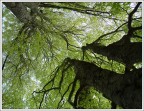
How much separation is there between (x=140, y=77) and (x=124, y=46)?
1038mm

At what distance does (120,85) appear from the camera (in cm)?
366

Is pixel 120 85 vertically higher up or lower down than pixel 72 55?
higher up

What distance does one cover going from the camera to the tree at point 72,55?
4.15 meters

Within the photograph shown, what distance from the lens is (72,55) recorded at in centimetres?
1005

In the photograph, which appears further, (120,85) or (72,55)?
(72,55)

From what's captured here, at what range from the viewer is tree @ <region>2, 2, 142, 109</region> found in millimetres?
4148

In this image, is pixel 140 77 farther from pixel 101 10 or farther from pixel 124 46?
pixel 101 10

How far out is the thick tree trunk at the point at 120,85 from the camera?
10.6 ft

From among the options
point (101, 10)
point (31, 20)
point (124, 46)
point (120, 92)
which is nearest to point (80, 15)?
point (101, 10)

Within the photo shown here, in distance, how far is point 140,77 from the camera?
338 centimetres

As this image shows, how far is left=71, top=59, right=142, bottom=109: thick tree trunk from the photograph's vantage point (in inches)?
128

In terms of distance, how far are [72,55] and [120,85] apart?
21.2 ft

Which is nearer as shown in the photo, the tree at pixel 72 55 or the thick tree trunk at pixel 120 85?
the thick tree trunk at pixel 120 85

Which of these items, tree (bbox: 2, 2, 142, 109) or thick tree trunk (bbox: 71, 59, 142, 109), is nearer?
thick tree trunk (bbox: 71, 59, 142, 109)
